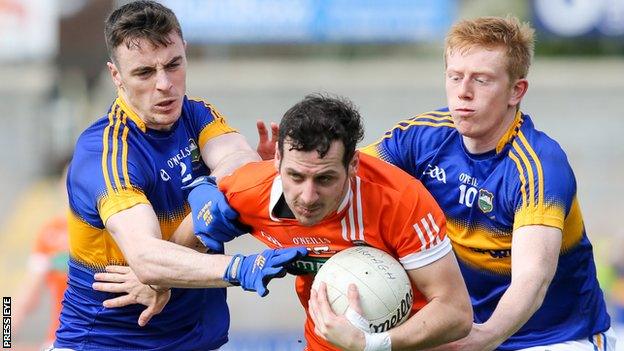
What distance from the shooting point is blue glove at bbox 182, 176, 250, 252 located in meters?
5.41

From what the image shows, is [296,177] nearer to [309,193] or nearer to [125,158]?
[309,193]

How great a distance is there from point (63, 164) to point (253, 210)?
13.9 metres

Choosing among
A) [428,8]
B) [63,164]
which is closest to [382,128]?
[428,8]

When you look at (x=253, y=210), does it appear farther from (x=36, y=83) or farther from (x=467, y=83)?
(x=36, y=83)

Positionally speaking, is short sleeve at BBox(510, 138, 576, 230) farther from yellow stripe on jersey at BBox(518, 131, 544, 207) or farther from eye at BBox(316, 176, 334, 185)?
eye at BBox(316, 176, 334, 185)

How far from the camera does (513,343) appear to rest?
6090 mm

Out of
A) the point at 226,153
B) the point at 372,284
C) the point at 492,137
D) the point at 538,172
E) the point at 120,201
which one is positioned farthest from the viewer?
the point at 226,153

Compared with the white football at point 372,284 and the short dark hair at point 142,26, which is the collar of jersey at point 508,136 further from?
the short dark hair at point 142,26

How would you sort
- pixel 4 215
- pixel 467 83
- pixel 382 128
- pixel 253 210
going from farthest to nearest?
pixel 382 128, pixel 4 215, pixel 467 83, pixel 253 210

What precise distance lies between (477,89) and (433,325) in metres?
1.32

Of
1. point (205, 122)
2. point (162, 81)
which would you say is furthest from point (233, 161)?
point (162, 81)

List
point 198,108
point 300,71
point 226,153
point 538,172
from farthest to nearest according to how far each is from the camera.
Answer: point 300,71 < point 198,108 < point 226,153 < point 538,172

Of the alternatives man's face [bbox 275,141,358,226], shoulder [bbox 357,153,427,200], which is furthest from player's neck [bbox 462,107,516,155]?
man's face [bbox 275,141,358,226]

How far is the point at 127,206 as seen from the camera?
18.4 feet
